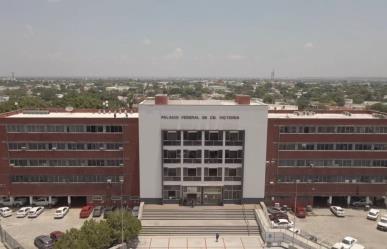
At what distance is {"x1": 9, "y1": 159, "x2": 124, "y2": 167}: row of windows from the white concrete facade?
5.51 meters

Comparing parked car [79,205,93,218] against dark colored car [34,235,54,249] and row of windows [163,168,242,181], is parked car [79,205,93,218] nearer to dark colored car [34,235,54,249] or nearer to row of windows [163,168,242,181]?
dark colored car [34,235,54,249]

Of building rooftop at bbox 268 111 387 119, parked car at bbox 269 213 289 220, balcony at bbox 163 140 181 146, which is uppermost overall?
building rooftop at bbox 268 111 387 119

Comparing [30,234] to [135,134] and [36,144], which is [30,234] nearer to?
[36,144]

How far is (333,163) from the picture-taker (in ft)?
191

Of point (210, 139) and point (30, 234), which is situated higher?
point (210, 139)

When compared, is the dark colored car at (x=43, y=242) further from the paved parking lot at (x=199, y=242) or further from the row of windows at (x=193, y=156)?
the row of windows at (x=193, y=156)

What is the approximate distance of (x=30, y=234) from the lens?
49906mm

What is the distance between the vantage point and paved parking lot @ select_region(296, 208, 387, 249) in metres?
49.0

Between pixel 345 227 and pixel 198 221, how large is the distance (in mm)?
21056

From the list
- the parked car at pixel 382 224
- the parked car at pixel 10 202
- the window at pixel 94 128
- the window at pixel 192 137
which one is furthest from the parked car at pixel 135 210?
the parked car at pixel 382 224

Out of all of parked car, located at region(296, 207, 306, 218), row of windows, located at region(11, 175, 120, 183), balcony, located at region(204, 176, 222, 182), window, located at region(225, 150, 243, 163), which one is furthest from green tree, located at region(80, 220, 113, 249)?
parked car, located at region(296, 207, 306, 218)

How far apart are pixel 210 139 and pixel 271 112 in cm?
1614

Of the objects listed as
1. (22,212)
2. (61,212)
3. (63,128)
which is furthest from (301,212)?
(22,212)

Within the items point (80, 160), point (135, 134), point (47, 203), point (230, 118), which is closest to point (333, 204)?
point (230, 118)
